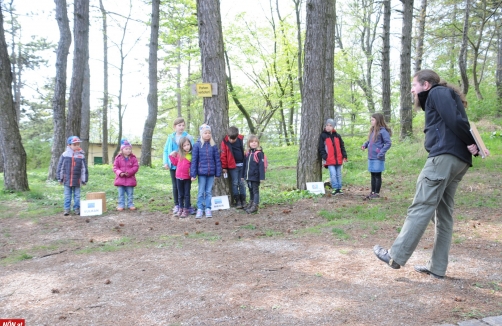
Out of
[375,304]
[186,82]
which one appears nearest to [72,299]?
[375,304]

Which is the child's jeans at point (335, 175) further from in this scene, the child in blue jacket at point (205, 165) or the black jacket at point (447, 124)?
the black jacket at point (447, 124)

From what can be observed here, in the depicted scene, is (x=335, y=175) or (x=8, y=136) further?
(x=8, y=136)

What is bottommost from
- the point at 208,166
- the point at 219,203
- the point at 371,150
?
the point at 219,203

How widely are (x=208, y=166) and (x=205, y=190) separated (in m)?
0.51

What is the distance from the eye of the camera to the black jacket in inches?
135

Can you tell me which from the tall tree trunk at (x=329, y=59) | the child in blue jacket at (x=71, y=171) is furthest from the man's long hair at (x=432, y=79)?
the child in blue jacket at (x=71, y=171)

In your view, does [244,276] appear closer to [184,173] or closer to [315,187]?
[184,173]

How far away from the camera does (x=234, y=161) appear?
25.5 feet

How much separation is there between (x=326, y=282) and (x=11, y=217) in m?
7.21

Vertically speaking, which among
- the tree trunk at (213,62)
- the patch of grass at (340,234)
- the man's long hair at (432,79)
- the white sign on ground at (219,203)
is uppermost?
the tree trunk at (213,62)

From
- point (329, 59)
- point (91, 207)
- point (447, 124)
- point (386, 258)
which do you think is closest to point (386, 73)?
point (329, 59)

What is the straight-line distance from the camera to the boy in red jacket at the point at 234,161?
773cm

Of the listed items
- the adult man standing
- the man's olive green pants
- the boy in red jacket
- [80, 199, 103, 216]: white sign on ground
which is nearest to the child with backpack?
the boy in red jacket

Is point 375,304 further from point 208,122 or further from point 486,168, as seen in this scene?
point 486,168
